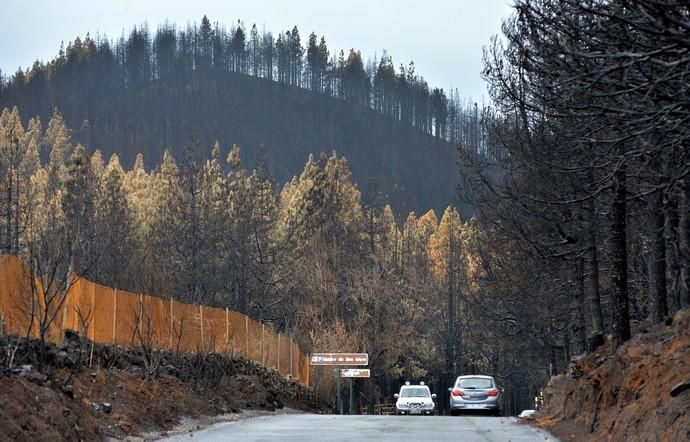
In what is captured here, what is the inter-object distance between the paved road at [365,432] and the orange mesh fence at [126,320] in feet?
11.7

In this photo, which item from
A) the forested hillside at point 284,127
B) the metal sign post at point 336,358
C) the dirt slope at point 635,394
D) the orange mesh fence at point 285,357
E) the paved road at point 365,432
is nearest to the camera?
the dirt slope at point 635,394

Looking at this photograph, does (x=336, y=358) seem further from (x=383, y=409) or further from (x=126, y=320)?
(x=383, y=409)

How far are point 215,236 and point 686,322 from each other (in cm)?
6358

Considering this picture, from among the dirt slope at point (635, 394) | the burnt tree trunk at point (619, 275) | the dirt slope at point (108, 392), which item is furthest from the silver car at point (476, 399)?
the burnt tree trunk at point (619, 275)

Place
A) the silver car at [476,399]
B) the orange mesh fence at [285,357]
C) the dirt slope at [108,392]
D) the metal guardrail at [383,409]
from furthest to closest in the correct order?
the metal guardrail at [383,409] < the orange mesh fence at [285,357] < the silver car at [476,399] < the dirt slope at [108,392]

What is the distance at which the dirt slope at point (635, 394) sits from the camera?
13.9m

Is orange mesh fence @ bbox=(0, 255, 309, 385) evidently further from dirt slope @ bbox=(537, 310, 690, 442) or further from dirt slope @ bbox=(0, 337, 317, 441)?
dirt slope @ bbox=(537, 310, 690, 442)

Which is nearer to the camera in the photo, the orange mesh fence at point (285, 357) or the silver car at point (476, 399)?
the silver car at point (476, 399)

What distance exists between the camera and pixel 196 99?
19075cm

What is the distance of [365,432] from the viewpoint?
20250 mm

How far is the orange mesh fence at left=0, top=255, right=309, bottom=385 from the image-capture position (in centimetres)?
2089

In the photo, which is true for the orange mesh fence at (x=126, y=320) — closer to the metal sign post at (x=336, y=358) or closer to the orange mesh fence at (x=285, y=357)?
the orange mesh fence at (x=285, y=357)

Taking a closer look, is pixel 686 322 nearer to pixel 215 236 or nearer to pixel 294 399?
pixel 294 399

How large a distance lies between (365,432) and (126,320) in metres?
9.14
